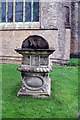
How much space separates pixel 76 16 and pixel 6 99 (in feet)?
45.4

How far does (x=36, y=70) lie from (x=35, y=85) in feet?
1.44

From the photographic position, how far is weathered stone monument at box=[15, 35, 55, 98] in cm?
899

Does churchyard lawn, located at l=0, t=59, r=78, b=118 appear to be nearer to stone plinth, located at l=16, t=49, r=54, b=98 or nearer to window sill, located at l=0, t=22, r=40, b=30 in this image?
stone plinth, located at l=16, t=49, r=54, b=98

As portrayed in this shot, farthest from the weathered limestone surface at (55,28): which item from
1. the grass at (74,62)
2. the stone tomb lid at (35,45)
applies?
the stone tomb lid at (35,45)

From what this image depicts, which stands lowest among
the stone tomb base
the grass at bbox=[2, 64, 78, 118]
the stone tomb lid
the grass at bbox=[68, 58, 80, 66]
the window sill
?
the grass at bbox=[2, 64, 78, 118]

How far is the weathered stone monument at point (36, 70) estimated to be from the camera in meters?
8.99

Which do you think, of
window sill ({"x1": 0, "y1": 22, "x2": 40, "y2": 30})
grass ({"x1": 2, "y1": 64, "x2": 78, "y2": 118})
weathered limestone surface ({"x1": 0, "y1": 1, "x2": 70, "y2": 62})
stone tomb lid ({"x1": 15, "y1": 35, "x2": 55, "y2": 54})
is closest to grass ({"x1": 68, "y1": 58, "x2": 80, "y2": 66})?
weathered limestone surface ({"x1": 0, "y1": 1, "x2": 70, "y2": 62})

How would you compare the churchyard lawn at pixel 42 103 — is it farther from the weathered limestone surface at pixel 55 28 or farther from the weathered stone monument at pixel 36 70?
the weathered limestone surface at pixel 55 28

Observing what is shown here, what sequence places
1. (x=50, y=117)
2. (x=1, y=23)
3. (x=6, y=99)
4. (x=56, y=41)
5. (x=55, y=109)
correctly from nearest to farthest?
1. (x=50, y=117)
2. (x=55, y=109)
3. (x=6, y=99)
4. (x=56, y=41)
5. (x=1, y=23)

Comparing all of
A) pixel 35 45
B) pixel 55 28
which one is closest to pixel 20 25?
pixel 55 28

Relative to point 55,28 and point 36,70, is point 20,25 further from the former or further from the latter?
point 36,70

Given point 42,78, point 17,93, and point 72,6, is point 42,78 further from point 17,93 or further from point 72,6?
point 72,6

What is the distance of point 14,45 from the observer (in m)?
19.9

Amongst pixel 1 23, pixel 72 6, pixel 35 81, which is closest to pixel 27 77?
pixel 35 81
